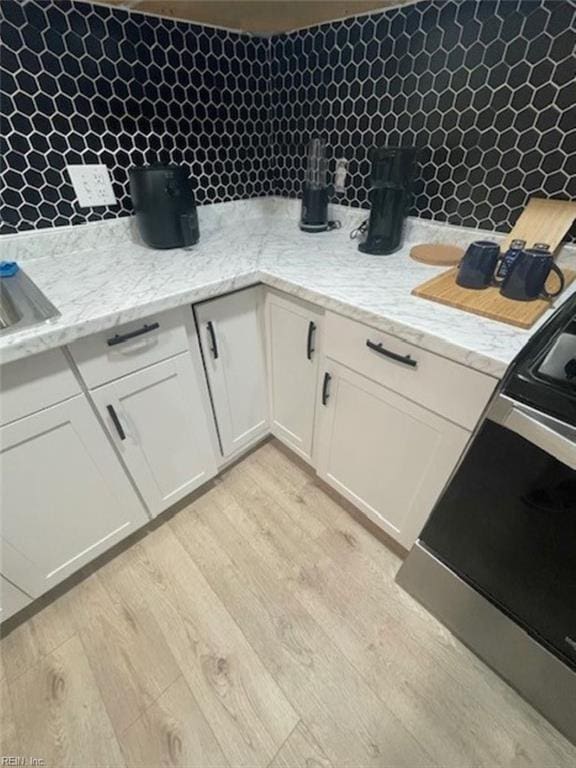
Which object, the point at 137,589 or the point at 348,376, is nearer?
the point at 348,376

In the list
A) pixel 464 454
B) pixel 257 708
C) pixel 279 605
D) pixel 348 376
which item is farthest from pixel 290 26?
pixel 257 708

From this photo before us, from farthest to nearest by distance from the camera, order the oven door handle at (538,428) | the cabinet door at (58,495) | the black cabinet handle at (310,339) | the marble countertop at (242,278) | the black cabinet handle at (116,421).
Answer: the black cabinet handle at (310,339) < the black cabinet handle at (116,421) < the cabinet door at (58,495) < the marble countertop at (242,278) < the oven door handle at (538,428)

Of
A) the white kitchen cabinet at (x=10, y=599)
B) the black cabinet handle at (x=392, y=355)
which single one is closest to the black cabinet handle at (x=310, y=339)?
the black cabinet handle at (x=392, y=355)

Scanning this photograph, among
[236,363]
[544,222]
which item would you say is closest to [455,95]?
[544,222]

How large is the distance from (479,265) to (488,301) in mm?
99

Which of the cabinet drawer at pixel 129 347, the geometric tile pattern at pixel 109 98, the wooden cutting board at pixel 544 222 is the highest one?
the geometric tile pattern at pixel 109 98

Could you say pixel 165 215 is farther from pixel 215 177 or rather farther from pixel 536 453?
pixel 536 453

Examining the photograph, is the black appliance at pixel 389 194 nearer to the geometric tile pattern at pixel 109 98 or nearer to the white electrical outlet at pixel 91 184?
the geometric tile pattern at pixel 109 98

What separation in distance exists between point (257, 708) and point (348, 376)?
3.06 feet

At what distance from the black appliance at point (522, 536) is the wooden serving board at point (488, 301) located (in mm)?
44

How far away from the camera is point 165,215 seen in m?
1.14

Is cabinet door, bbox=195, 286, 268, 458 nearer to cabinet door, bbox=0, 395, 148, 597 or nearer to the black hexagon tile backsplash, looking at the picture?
cabinet door, bbox=0, 395, 148, 597

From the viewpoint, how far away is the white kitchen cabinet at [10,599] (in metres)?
0.96

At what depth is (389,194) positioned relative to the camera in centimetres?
105
